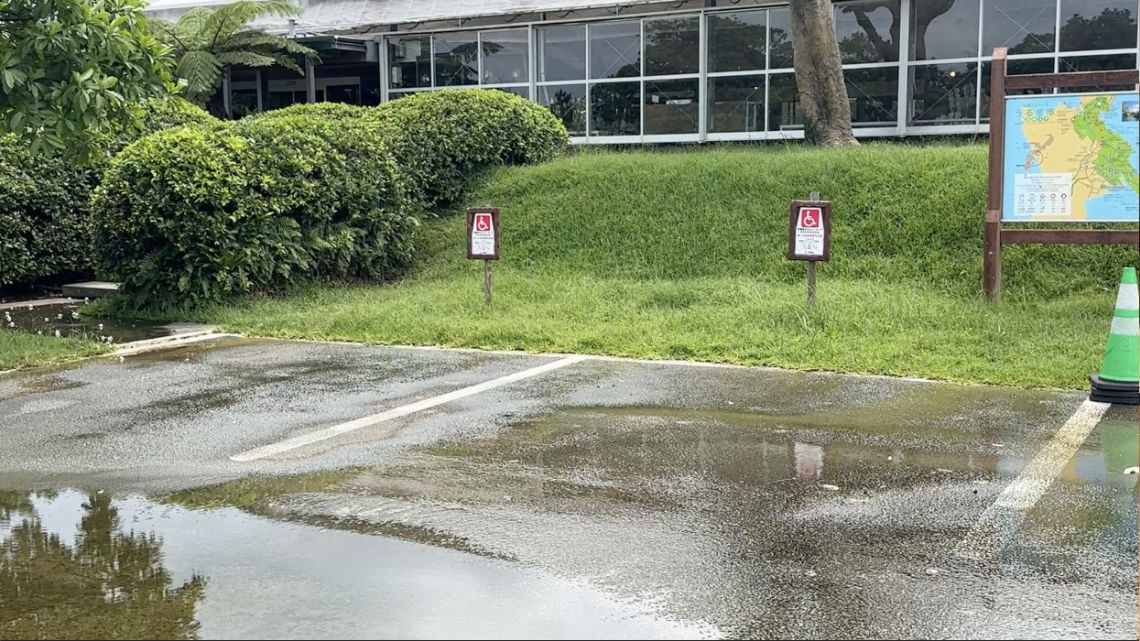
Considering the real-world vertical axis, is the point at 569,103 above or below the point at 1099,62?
below

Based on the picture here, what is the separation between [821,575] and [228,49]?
2121 centimetres

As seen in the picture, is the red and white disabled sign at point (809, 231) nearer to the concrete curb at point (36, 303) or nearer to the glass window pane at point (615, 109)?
the concrete curb at point (36, 303)

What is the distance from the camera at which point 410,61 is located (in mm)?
23422

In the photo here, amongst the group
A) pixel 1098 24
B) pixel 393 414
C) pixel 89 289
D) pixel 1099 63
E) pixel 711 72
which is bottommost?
pixel 393 414

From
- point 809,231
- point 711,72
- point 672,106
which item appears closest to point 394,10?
point 672,106

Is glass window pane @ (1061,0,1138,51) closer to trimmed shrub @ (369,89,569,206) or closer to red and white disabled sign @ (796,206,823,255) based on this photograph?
trimmed shrub @ (369,89,569,206)

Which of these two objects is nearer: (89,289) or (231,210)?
(231,210)

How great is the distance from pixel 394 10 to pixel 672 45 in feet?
22.3

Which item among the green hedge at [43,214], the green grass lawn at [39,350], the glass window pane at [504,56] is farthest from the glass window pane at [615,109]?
the green grass lawn at [39,350]

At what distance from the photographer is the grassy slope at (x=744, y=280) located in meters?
8.95

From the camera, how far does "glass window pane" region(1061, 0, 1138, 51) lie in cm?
1744

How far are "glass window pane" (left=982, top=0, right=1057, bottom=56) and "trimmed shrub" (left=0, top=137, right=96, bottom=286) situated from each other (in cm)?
1506

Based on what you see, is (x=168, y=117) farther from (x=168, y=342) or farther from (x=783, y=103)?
(x=783, y=103)

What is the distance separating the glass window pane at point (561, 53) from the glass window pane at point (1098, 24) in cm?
911
